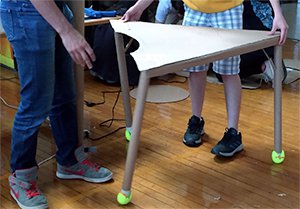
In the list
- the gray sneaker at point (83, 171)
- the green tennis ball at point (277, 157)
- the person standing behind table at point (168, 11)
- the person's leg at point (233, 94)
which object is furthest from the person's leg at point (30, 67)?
the person standing behind table at point (168, 11)

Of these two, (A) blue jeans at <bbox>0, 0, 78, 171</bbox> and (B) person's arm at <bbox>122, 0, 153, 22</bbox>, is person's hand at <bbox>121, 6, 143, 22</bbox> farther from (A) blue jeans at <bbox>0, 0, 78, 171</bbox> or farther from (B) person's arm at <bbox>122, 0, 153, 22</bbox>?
(A) blue jeans at <bbox>0, 0, 78, 171</bbox>

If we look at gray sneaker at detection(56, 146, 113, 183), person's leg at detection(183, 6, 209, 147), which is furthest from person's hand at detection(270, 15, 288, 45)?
gray sneaker at detection(56, 146, 113, 183)

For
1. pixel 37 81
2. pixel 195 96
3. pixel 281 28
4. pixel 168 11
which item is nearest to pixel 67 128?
pixel 37 81

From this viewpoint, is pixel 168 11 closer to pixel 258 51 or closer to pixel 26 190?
pixel 258 51

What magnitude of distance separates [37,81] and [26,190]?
1.29 ft

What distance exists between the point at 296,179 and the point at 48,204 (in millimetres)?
919

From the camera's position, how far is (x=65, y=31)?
4.30ft

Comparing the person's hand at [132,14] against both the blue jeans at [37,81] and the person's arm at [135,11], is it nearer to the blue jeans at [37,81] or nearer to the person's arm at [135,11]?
the person's arm at [135,11]

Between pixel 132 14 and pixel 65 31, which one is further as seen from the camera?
pixel 132 14

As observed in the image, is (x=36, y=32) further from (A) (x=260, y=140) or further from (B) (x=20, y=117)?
(A) (x=260, y=140)

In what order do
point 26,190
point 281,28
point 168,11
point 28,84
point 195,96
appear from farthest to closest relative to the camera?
point 168,11
point 195,96
point 281,28
point 26,190
point 28,84

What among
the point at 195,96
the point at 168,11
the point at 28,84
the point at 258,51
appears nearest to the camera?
the point at 28,84

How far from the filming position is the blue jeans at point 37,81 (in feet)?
4.35

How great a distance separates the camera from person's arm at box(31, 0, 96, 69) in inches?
49.7
